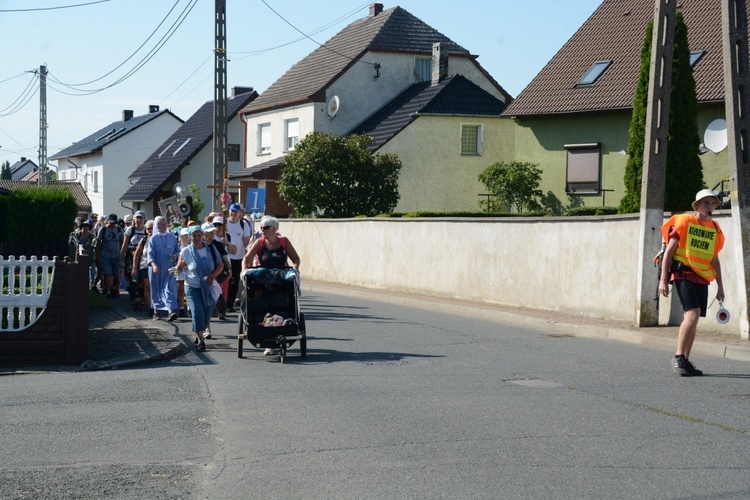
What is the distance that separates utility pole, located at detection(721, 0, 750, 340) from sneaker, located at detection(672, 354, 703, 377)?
345 cm

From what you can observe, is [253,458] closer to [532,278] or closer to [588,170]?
[532,278]

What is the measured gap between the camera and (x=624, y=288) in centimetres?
1684

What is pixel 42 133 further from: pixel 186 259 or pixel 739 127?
pixel 739 127

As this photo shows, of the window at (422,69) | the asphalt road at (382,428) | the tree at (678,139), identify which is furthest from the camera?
the window at (422,69)

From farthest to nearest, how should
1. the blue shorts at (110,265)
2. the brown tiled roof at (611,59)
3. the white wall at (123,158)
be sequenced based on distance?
the white wall at (123,158) < the brown tiled roof at (611,59) < the blue shorts at (110,265)

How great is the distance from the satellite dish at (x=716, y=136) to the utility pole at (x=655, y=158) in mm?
12185

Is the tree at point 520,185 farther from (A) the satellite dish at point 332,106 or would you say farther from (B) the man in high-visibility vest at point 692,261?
(B) the man in high-visibility vest at point 692,261

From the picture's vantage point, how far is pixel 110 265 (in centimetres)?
2161

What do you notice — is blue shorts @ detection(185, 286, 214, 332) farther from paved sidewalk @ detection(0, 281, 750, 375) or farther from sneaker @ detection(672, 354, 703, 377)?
sneaker @ detection(672, 354, 703, 377)

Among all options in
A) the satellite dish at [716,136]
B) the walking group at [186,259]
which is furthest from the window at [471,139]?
the walking group at [186,259]

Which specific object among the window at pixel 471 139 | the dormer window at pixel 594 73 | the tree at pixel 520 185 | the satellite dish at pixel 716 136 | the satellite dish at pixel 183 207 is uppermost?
the dormer window at pixel 594 73

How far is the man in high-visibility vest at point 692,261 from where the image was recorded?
35.6 ft

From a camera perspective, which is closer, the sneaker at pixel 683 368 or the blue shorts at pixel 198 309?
the sneaker at pixel 683 368

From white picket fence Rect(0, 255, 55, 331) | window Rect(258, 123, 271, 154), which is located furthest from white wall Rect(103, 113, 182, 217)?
white picket fence Rect(0, 255, 55, 331)
